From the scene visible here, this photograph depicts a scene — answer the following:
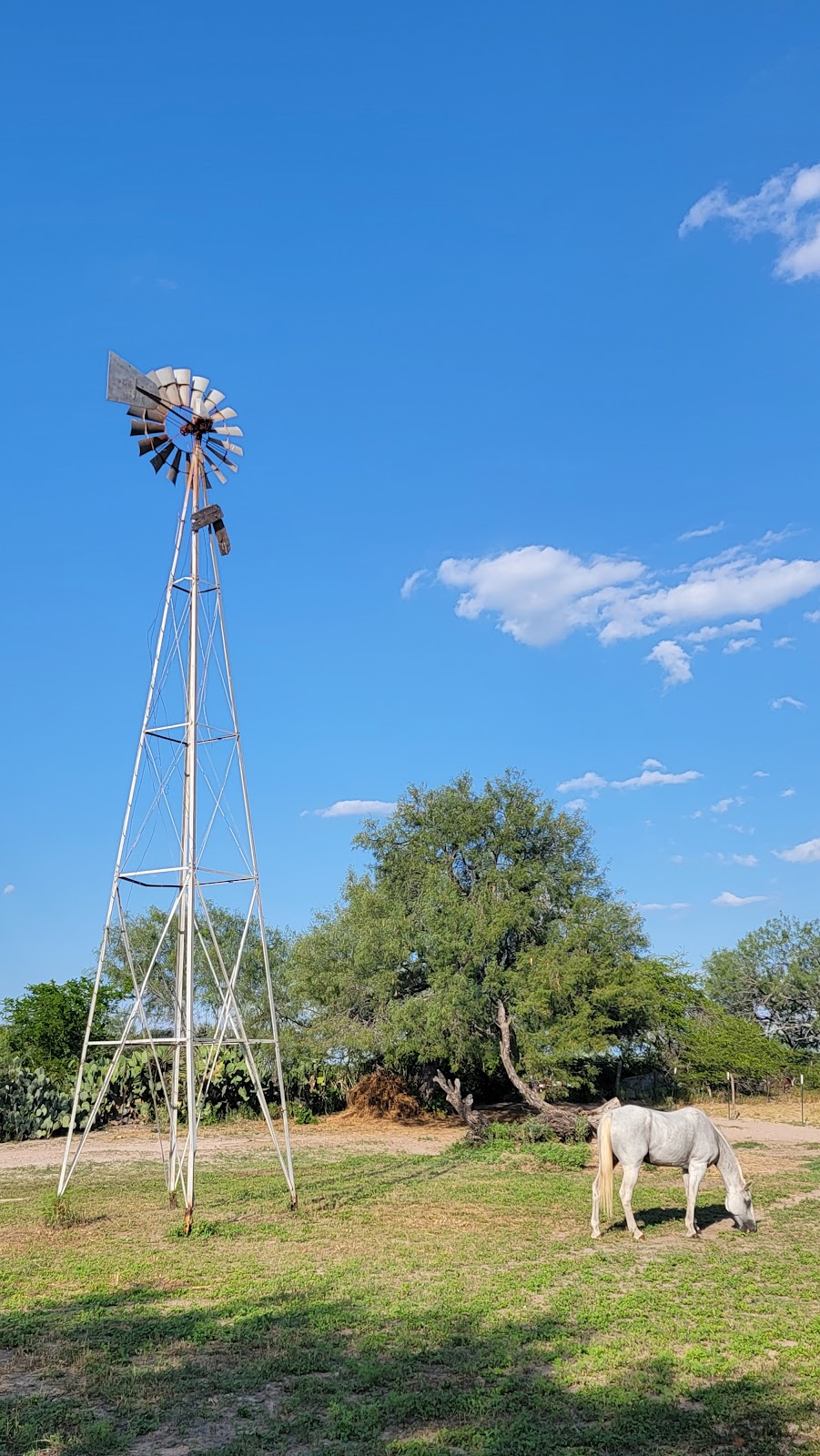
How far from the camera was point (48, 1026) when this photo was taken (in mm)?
32969

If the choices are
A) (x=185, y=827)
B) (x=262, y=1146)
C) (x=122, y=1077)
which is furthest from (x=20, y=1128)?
(x=185, y=827)

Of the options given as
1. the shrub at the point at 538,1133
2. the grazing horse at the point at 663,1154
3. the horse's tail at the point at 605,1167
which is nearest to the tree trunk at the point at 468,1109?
the shrub at the point at 538,1133

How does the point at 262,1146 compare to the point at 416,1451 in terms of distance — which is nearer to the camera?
the point at 416,1451

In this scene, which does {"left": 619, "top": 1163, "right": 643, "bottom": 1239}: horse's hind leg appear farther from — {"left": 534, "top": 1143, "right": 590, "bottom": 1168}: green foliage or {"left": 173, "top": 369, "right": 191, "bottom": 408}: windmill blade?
{"left": 173, "top": 369, "right": 191, "bottom": 408}: windmill blade

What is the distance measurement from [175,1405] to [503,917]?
1822 cm

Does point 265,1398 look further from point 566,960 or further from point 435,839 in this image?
point 435,839

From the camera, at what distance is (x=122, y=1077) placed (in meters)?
29.5

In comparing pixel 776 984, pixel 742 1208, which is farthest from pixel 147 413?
pixel 776 984

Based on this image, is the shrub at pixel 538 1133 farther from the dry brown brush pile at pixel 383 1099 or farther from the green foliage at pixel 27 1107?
the green foliage at pixel 27 1107

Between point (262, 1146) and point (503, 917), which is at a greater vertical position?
point (503, 917)

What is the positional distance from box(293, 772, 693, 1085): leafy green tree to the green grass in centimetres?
904

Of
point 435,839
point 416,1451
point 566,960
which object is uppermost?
point 435,839

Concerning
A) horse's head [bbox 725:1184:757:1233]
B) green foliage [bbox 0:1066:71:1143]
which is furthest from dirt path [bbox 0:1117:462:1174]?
horse's head [bbox 725:1184:757:1233]

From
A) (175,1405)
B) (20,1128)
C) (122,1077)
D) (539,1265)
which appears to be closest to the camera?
(175,1405)
